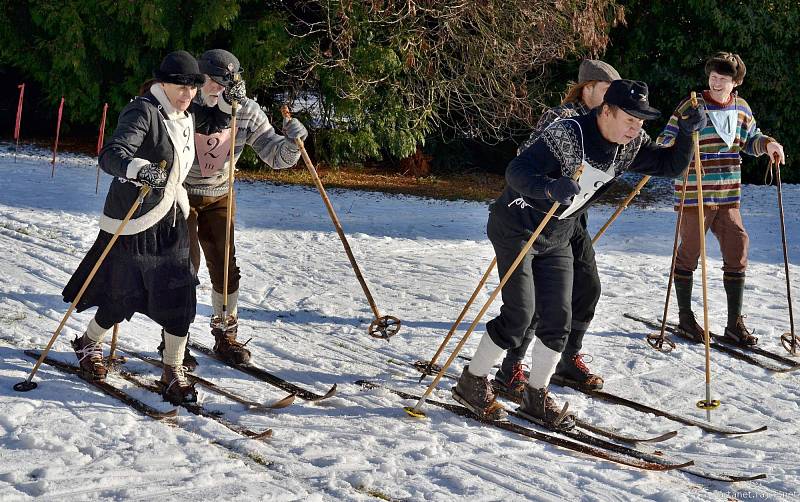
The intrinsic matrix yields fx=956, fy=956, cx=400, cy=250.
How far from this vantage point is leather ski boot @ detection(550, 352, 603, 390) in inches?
207

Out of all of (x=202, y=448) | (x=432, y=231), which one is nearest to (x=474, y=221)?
(x=432, y=231)

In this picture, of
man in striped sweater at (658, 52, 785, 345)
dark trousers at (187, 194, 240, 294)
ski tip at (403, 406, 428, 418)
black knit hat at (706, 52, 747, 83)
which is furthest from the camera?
man in striped sweater at (658, 52, 785, 345)

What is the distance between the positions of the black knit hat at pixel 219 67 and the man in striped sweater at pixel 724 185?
8.84 feet

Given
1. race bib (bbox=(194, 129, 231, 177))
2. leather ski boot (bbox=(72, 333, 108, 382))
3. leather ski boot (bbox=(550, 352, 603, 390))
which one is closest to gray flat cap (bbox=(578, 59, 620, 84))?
leather ski boot (bbox=(550, 352, 603, 390))

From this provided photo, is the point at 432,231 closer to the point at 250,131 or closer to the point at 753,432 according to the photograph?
the point at 250,131

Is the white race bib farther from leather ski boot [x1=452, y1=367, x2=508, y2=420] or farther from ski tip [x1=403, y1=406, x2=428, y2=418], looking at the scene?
ski tip [x1=403, y1=406, x2=428, y2=418]

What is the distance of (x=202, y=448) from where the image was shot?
405 cm

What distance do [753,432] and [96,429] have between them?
122 inches

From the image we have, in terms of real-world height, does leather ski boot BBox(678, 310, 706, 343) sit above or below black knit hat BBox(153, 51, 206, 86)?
below

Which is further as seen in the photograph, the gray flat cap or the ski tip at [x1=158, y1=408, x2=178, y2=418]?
the gray flat cap

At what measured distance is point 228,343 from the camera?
5383 millimetres

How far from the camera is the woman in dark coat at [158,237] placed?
173 inches

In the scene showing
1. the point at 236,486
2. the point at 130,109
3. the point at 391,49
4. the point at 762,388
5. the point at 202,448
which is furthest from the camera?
the point at 391,49

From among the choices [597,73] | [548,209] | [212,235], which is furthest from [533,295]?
[212,235]
